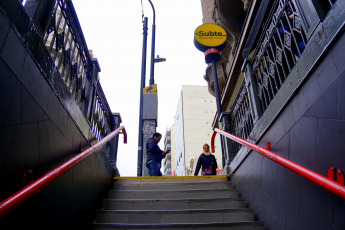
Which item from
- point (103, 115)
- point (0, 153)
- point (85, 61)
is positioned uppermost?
point (85, 61)

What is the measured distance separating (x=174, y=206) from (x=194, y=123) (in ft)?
120

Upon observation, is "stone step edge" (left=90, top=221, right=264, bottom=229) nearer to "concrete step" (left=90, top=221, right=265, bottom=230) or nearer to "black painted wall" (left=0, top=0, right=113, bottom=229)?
"concrete step" (left=90, top=221, right=265, bottom=230)

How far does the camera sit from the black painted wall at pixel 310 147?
203 cm

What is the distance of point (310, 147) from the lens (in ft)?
8.05

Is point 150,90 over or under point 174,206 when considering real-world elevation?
over

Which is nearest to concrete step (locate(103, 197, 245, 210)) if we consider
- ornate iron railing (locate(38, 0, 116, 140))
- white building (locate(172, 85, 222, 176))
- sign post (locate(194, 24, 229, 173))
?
ornate iron railing (locate(38, 0, 116, 140))

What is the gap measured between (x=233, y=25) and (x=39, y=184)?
1017cm

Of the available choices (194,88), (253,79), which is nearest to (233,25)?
(253,79)

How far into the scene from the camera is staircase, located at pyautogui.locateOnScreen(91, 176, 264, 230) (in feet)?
11.7

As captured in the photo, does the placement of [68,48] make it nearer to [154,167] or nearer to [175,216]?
[175,216]

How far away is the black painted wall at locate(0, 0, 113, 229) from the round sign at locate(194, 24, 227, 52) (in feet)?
22.6

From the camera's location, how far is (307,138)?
2514mm

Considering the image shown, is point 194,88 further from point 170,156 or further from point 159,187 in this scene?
point 159,187

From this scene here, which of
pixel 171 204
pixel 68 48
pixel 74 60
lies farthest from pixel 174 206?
pixel 68 48
